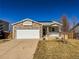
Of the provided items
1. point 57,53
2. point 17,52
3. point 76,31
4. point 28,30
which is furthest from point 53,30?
point 57,53

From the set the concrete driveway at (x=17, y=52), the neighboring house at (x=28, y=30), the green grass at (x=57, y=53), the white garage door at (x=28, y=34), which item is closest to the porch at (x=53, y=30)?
the neighboring house at (x=28, y=30)

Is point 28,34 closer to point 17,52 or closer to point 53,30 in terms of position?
point 53,30

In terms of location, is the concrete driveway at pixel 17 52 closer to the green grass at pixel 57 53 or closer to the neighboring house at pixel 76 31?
the green grass at pixel 57 53

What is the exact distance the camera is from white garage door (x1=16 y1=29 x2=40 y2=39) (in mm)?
39375

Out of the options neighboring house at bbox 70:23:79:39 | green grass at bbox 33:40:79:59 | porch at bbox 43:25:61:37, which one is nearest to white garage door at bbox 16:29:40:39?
porch at bbox 43:25:61:37

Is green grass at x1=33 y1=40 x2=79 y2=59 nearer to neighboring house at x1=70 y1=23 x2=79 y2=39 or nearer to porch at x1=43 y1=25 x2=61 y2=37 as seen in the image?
neighboring house at x1=70 y1=23 x2=79 y2=39

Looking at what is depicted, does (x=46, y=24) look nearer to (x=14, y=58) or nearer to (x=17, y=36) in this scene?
(x=17, y=36)

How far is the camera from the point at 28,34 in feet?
130

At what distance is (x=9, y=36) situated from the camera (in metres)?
40.5

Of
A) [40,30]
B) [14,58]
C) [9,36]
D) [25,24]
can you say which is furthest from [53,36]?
[14,58]

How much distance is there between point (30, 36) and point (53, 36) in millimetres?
5138

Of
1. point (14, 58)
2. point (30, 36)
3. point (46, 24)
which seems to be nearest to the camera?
point (14, 58)

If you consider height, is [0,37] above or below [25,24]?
below

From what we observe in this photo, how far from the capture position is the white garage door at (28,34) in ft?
129
